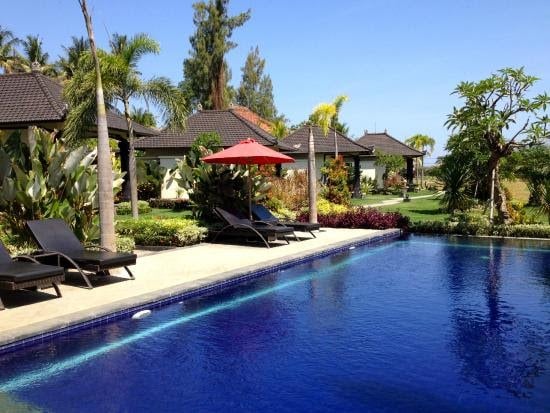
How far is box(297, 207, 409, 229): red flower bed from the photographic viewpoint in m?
18.5

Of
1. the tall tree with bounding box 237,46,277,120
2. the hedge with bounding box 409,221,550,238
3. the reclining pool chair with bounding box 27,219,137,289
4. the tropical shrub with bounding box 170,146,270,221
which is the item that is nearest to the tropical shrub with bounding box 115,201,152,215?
the tropical shrub with bounding box 170,146,270,221

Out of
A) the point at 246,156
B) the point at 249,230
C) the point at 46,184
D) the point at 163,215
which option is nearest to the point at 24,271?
the point at 46,184

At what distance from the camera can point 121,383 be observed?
18.3ft

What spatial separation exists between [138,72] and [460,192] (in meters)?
11.6

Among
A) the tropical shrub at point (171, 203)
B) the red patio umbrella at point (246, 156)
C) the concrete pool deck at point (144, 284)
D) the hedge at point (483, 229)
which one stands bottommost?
the concrete pool deck at point (144, 284)

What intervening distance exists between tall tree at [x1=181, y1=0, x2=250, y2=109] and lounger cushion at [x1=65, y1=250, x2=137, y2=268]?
41.6 metres

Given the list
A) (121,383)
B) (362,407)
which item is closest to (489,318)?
(362,407)

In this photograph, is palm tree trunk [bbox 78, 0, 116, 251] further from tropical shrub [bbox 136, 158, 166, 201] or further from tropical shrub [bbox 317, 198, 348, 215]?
tropical shrub [bbox 136, 158, 166, 201]

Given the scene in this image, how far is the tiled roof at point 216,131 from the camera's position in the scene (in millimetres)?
31547

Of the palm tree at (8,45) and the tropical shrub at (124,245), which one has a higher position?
the palm tree at (8,45)

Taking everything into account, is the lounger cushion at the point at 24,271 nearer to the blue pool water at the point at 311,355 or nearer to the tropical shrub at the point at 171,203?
the blue pool water at the point at 311,355

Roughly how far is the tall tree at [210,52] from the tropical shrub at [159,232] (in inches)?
1441

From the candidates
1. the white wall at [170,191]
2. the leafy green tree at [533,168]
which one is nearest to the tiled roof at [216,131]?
the white wall at [170,191]

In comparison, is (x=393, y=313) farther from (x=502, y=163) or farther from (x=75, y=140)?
(x=502, y=163)
